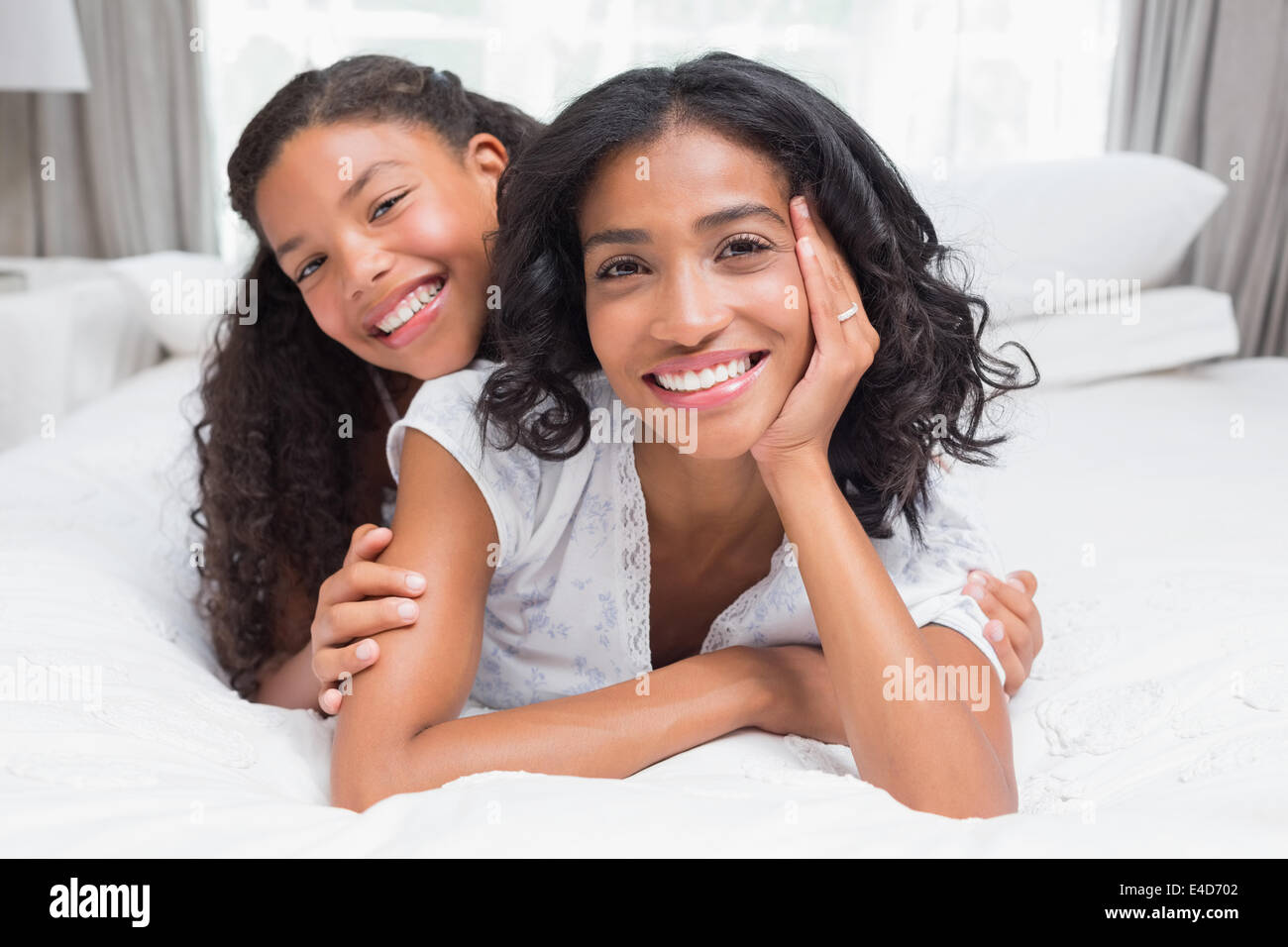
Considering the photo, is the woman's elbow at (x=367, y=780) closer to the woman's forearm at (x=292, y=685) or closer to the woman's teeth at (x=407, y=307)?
the woman's forearm at (x=292, y=685)

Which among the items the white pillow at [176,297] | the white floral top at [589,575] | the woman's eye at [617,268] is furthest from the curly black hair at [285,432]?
the white pillow at [176,297]

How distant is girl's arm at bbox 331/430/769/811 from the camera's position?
992 mm

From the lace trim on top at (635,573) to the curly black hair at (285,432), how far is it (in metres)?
0.27

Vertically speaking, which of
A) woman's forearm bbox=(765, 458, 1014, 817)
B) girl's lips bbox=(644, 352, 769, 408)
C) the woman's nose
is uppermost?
the woman's nose

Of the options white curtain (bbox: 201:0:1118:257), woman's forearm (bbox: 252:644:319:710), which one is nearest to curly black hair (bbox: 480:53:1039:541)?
woman's forearm (bbox: 252:644:319:710)

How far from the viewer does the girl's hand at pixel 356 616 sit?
3.42ft

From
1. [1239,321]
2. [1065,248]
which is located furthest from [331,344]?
[1239,321]

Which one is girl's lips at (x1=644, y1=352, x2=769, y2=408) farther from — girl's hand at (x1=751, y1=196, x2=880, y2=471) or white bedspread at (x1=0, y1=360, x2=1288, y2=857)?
white bedspread at (x1=0, y1=360, x2=1288, y2=857)

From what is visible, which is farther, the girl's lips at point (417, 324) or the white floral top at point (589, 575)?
the girl's lips at point (417, 324)

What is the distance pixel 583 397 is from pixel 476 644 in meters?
0.30

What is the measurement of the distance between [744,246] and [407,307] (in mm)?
460

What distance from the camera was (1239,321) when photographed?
2951mm

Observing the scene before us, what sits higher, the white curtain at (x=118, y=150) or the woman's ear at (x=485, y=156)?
the woman's ear at (x=485, y=156)

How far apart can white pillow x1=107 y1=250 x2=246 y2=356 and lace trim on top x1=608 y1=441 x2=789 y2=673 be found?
1515 mm
